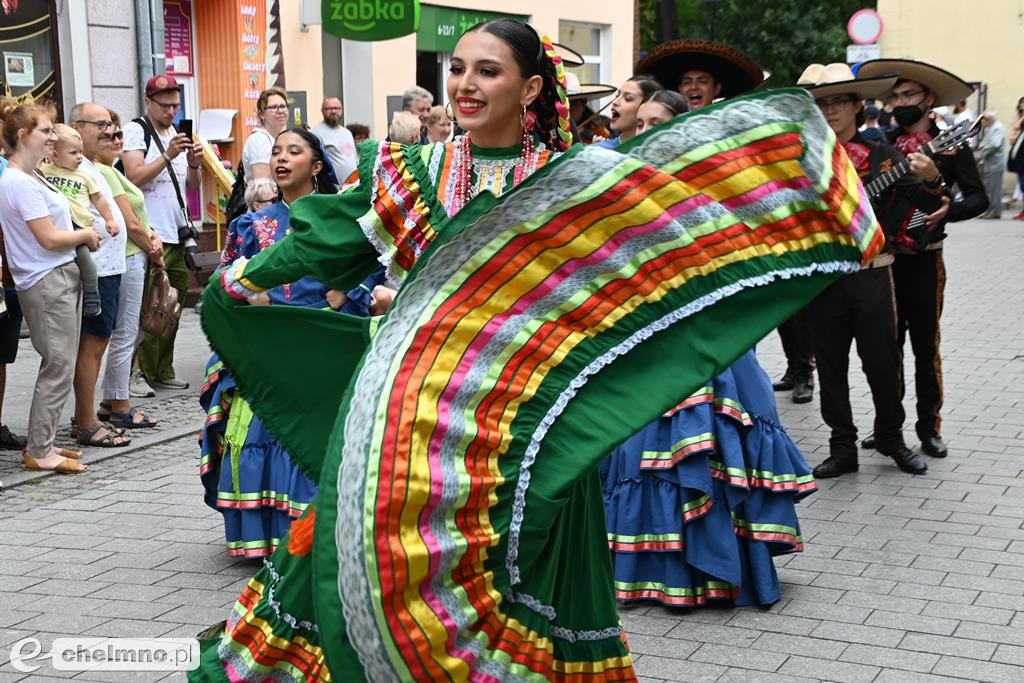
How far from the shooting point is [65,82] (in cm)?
1164

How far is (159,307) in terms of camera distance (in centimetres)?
784

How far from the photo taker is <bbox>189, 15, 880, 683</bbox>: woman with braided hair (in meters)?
2.48

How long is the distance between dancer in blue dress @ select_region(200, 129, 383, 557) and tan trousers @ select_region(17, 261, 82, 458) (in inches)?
68.1

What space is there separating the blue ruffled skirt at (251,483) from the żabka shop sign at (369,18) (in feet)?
29.8

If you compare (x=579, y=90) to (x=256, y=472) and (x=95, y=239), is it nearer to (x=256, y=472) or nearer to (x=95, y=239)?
(x=95, y=239)

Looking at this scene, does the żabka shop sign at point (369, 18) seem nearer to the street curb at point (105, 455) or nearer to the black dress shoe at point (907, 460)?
the street curb at point (105, 455)

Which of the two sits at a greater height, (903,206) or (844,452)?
(903,206)

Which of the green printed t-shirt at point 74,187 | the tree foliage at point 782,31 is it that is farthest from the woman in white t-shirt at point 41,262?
the tree foliage at point 782,31

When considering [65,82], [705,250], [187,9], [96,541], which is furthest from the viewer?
[187,9]

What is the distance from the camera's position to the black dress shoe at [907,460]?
680 centimetres

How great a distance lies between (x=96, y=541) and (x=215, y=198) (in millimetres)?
7478

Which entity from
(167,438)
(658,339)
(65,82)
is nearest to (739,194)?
(658,339)

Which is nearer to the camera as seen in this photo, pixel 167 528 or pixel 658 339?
pixel 658 339

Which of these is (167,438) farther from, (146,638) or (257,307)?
(257,307)
